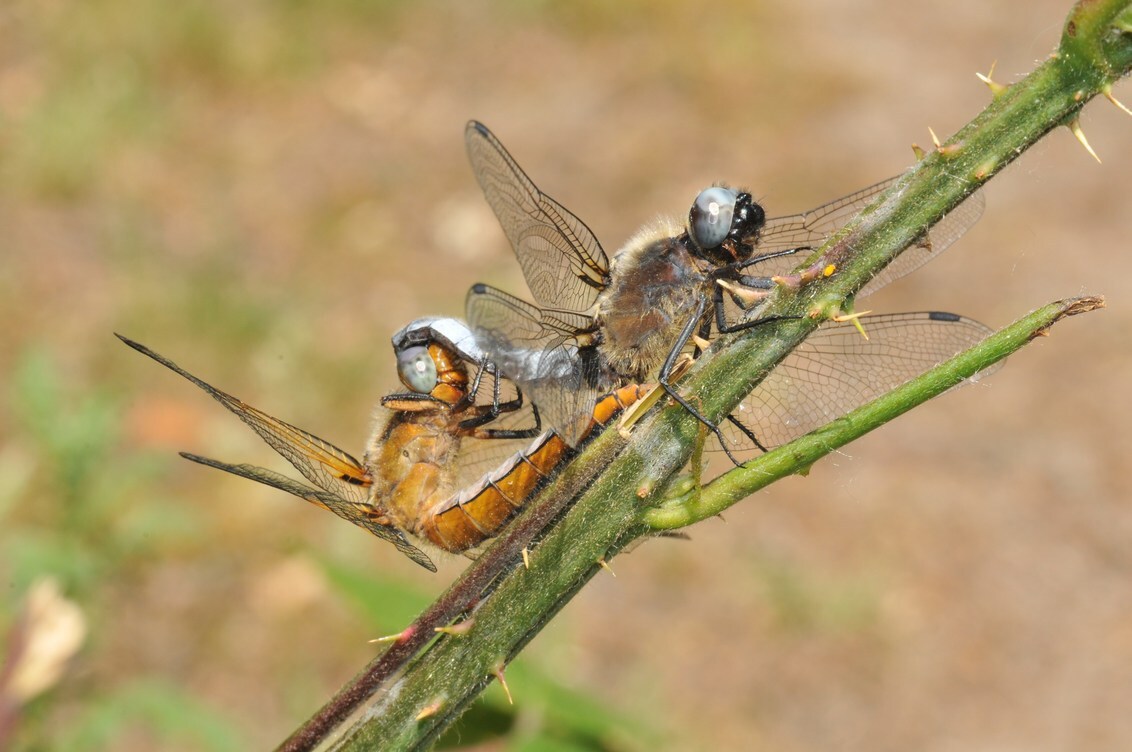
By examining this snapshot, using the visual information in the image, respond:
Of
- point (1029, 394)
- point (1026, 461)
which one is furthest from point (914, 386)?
point (1029, 394)

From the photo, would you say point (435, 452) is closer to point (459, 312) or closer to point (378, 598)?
point (378, 598)

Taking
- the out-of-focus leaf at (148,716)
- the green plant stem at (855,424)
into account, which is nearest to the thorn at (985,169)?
the green plant stem at (855,424)

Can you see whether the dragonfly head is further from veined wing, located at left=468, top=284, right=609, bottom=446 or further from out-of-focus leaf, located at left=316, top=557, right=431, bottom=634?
out-of-focus leaf, located at left=316, top=557, right=431, bottom=634

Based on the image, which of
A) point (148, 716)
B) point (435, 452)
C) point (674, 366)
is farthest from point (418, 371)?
point (148, 716)

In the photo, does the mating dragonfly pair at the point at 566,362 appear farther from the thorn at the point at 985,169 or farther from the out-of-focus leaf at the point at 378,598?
the out-of-focus leaf at the point at 378,598

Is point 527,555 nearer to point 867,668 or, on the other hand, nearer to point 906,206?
point 906,206

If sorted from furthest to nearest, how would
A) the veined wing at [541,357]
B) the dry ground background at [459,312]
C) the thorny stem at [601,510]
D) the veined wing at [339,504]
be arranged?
the dry ground background at [459,312]
the veined wing at [541,357]
the veined wing at [339,504]
the thorny stem at [601,510]

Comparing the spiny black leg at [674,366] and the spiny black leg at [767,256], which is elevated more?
the spiny black leg at [767,256]
